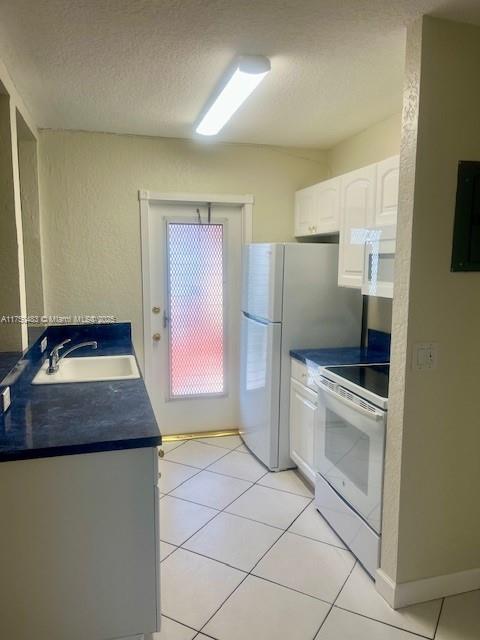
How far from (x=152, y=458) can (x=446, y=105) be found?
68.2 inches

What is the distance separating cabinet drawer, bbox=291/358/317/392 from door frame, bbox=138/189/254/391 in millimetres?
1194

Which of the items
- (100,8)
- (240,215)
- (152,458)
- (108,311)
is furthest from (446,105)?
(108,311)

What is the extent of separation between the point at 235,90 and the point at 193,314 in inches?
72.0

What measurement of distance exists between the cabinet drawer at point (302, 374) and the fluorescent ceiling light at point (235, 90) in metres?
1.59

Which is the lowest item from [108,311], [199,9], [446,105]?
[108,311]

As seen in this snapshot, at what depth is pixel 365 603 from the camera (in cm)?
→ 194

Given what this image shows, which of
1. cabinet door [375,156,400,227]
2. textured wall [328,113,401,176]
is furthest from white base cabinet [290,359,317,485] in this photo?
textured wall [328,113,401,176]

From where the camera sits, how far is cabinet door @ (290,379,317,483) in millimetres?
2746

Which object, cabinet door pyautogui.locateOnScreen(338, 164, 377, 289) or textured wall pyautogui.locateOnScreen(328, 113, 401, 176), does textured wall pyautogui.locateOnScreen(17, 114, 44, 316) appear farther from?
textured wall pyautogui.locateOnScreen(328, 113, 401, 176)

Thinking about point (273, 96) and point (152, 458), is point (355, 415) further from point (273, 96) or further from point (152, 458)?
point (273, 96)

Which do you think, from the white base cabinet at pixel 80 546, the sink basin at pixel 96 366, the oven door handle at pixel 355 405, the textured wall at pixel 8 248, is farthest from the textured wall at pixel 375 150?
the textured wall at pixel 8 248

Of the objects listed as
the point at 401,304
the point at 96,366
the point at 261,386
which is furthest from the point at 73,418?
the point at 261,386

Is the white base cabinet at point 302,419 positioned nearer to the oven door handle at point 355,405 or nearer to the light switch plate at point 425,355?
the oven door handle at point 355,405

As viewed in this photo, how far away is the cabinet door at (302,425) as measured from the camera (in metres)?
2.75
